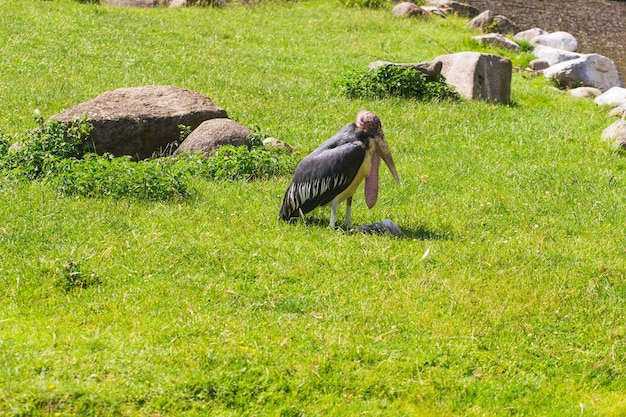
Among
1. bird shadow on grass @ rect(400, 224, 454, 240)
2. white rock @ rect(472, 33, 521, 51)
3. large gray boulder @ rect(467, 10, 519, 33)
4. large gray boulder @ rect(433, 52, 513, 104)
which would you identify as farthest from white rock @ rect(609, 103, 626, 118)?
large gray boulder @ rect(467, 10, 519, 33)

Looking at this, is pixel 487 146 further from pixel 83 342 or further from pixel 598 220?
pixel 83 342

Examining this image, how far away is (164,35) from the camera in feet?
60.3

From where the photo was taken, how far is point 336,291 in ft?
24.9

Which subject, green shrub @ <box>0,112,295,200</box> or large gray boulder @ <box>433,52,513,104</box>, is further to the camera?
large gray boulder @ <box>433,52,513,104</box>

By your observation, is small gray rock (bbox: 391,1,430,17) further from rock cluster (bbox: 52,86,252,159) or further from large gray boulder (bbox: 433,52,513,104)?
rock cluster (bbox: 52,86,252,159)

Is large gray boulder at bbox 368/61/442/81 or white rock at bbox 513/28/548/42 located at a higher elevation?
large gray boulder at bbox 368/61/442/81

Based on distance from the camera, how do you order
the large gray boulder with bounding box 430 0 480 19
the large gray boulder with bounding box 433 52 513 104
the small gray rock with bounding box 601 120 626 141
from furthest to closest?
Result: 1. the large gray boulder with bounding box 430 0 480 19
2. the large gray boulder with bounding box 433 52 513 104
3. the small gray rock with bounding box 601 120 626 141

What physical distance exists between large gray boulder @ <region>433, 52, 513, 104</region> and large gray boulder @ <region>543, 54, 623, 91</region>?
359 cm

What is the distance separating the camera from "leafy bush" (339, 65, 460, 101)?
14.8 meters

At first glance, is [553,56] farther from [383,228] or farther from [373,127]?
[383,228]

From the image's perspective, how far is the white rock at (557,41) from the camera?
77.2 feet

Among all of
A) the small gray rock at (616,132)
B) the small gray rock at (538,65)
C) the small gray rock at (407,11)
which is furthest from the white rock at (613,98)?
the small gray rock at (407,11)

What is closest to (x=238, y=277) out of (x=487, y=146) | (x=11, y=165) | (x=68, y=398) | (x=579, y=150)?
(x=68, y=398)

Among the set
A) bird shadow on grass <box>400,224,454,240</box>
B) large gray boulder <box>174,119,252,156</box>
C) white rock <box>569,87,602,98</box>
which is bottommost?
white rock <box>569,87,602,98</box>
